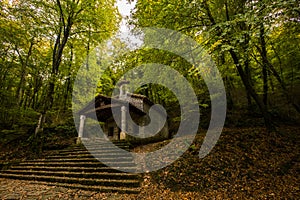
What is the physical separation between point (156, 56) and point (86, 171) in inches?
210

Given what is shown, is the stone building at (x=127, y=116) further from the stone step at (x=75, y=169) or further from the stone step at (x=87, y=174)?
the stone step at (x=87, y=174)

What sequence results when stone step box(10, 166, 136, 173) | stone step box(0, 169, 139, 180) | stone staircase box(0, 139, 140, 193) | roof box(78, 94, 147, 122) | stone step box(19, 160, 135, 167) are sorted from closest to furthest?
stone staircase box(0, 139, 140, 193)
stone step box(0, 169, 139, 180)
stone step box(10, 166, 136, 173)
stone step box(19, 160, 135, 167)
roof box(78, 94, 147, 122)

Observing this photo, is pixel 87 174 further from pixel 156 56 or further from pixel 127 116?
pixel 127 116

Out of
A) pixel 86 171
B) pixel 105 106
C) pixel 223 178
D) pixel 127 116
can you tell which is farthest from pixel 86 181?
pixel 127 116

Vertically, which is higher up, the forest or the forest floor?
the forest

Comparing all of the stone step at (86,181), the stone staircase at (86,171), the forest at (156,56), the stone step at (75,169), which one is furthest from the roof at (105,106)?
the stone step at (86,181)

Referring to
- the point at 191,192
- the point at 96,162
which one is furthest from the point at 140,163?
the point at 191,192

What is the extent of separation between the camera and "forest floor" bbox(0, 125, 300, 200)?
14.8 feet

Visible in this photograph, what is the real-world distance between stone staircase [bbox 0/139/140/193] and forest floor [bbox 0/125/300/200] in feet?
1.23

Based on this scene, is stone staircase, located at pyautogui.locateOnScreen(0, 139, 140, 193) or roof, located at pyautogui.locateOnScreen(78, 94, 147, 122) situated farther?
roof, located at pyautogui.locateOnScreen(78, 94, 147, 122)

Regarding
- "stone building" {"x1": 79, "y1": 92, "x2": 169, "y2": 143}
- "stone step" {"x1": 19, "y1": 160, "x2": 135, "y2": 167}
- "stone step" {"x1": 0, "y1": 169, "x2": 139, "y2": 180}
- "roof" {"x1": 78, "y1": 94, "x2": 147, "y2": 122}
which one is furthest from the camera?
"stone building" {"x1": 79, "y1": 92, "x2": 169, "y2": 143}

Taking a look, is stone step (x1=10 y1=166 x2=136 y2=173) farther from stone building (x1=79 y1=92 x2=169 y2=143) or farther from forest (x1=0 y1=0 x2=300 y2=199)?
stone building (x1=79 y1=92 x2=169 y2=143)

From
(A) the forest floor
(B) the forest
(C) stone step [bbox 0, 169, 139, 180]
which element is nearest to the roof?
(B) the forest

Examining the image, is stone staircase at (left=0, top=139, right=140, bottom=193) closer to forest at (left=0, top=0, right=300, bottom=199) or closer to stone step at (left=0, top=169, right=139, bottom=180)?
stone step at (left=0, top=169, right=139, bottom=180)
